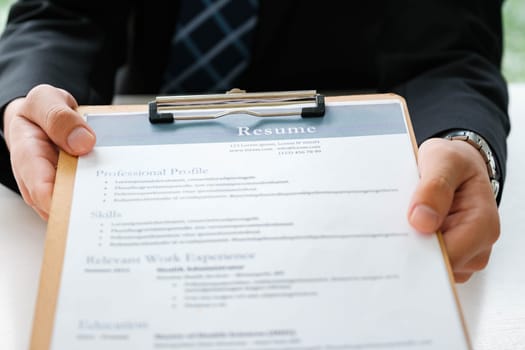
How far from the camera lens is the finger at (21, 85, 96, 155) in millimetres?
495

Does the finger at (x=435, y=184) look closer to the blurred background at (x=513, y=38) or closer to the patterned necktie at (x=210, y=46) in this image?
the patterned necktie at (x=210, y=46)

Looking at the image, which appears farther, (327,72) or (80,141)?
(327,72)

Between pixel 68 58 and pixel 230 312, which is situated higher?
pixel 68 58

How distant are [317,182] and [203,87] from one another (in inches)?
21.3

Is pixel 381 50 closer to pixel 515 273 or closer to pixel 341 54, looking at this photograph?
pixel 341 54

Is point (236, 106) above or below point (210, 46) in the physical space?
below

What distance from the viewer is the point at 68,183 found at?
476 mm

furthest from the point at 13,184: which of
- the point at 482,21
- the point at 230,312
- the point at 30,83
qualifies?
the point at 482,21

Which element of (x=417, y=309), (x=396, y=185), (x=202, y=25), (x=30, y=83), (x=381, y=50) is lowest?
(x=417, y=309)

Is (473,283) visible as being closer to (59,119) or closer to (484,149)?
(484,149)

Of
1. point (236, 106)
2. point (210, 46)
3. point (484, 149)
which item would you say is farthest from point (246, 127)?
point (210, 46)

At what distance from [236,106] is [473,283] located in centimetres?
32

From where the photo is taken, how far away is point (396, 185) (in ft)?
1.58

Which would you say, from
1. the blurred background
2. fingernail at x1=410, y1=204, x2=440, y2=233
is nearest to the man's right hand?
fingernail at x1=410, y1=204, x2=440, y2=233
